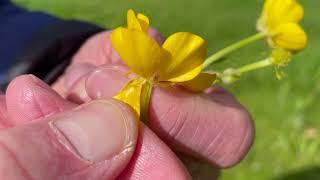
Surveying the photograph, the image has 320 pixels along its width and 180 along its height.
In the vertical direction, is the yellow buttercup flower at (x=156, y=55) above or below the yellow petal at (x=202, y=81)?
above

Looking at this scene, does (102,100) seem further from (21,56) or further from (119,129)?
(21,56)

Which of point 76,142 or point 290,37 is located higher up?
point 290,37

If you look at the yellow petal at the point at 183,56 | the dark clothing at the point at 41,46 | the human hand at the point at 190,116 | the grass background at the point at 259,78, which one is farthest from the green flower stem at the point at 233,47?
the dark clothing at the point at 41,46

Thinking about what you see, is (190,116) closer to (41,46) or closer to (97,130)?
(97,130)

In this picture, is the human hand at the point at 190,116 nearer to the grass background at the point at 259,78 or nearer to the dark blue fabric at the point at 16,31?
the grass background at the point at 259,78

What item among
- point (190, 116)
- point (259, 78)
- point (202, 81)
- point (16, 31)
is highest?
→ point (202, 81)

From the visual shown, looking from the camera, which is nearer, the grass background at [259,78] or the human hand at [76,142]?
the human hand at [76,142]

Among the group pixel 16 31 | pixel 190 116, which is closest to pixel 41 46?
pixel 16 31
